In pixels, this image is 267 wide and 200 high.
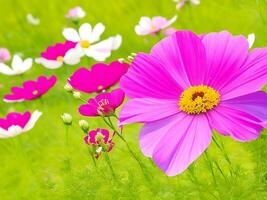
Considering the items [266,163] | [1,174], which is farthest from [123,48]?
[266,163]

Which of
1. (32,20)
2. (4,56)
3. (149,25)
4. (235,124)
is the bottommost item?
(235,124)

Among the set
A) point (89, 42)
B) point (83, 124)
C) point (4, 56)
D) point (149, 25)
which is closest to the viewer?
point (83, 124)

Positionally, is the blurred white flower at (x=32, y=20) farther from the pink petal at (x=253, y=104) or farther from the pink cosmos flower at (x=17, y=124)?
the pink petal at (x=253, y=104)

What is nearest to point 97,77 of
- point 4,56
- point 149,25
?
point 149,25

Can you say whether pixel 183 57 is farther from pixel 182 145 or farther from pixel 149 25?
pixel 149 25

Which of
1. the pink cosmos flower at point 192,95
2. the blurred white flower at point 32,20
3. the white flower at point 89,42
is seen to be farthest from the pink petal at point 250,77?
the blurred white flower at point 32,20

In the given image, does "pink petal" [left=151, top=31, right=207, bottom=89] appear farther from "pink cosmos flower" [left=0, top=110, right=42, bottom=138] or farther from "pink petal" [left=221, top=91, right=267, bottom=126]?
"pink cosmos flower" [left=0, top=110, right=42, bottom=138]
